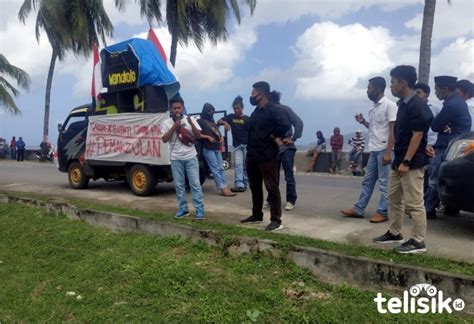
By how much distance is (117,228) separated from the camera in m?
→ 5.75

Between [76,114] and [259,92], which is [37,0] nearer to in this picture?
[76,114]

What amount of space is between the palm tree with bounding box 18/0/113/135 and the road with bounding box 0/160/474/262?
47.1 ft

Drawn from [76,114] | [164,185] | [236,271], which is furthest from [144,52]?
[236,271]

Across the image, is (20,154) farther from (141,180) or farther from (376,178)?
(376,178)

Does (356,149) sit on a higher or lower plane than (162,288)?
higher

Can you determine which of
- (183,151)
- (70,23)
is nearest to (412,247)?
(183,151)

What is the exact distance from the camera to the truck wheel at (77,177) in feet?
30.4

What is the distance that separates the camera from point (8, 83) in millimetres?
27031

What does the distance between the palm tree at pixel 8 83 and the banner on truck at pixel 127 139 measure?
19.6 meters

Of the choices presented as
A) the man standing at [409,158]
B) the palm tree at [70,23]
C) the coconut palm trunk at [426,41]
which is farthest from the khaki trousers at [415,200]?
the palm tree at [70,23]

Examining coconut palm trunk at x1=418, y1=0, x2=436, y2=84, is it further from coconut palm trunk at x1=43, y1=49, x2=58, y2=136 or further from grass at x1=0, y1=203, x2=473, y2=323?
coconut palm trunk at x1=43, y1=49, x2=58, y2=136

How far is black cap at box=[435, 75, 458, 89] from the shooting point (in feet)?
18.7

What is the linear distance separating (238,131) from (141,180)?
6.49 ft

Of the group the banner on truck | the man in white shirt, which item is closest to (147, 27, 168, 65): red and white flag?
the banner on truck
